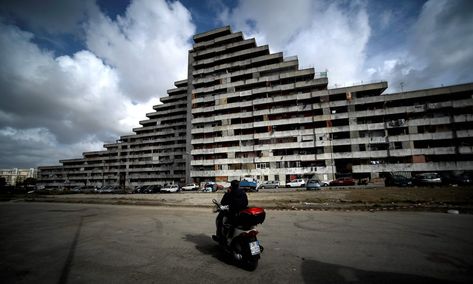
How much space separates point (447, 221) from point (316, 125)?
42.3 m

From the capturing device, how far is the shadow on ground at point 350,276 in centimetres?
352

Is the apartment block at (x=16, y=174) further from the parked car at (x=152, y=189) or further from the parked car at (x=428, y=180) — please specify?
the parked car at (x=428, y=180)

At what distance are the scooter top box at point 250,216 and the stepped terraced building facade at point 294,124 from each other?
4403 cm

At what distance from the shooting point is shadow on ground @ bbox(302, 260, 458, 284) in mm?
3516

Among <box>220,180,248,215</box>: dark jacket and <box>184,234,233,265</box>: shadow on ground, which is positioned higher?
<box>220,180,248,215</box>: dark jacket

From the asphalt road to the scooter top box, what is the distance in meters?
0.88

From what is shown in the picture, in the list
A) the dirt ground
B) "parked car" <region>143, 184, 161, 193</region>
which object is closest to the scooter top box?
the dirt ground

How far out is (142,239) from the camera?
6.70 metres

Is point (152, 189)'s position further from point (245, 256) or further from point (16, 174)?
point (16, 174)

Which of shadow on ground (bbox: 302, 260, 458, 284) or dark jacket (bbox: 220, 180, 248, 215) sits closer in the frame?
shadow on ground (bbox: 302, 260, 458, 284)

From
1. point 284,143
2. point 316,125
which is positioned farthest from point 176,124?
point 316,125

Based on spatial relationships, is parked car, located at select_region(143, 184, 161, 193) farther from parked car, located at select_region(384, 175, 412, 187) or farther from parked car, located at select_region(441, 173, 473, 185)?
parked car, located at select_region(441, 173, 473, 185)

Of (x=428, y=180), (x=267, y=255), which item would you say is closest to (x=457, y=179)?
(x=428, y=180)

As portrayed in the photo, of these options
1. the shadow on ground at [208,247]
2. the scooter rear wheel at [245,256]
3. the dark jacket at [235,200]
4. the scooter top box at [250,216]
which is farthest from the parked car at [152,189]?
the scooter top box at [250,216]
